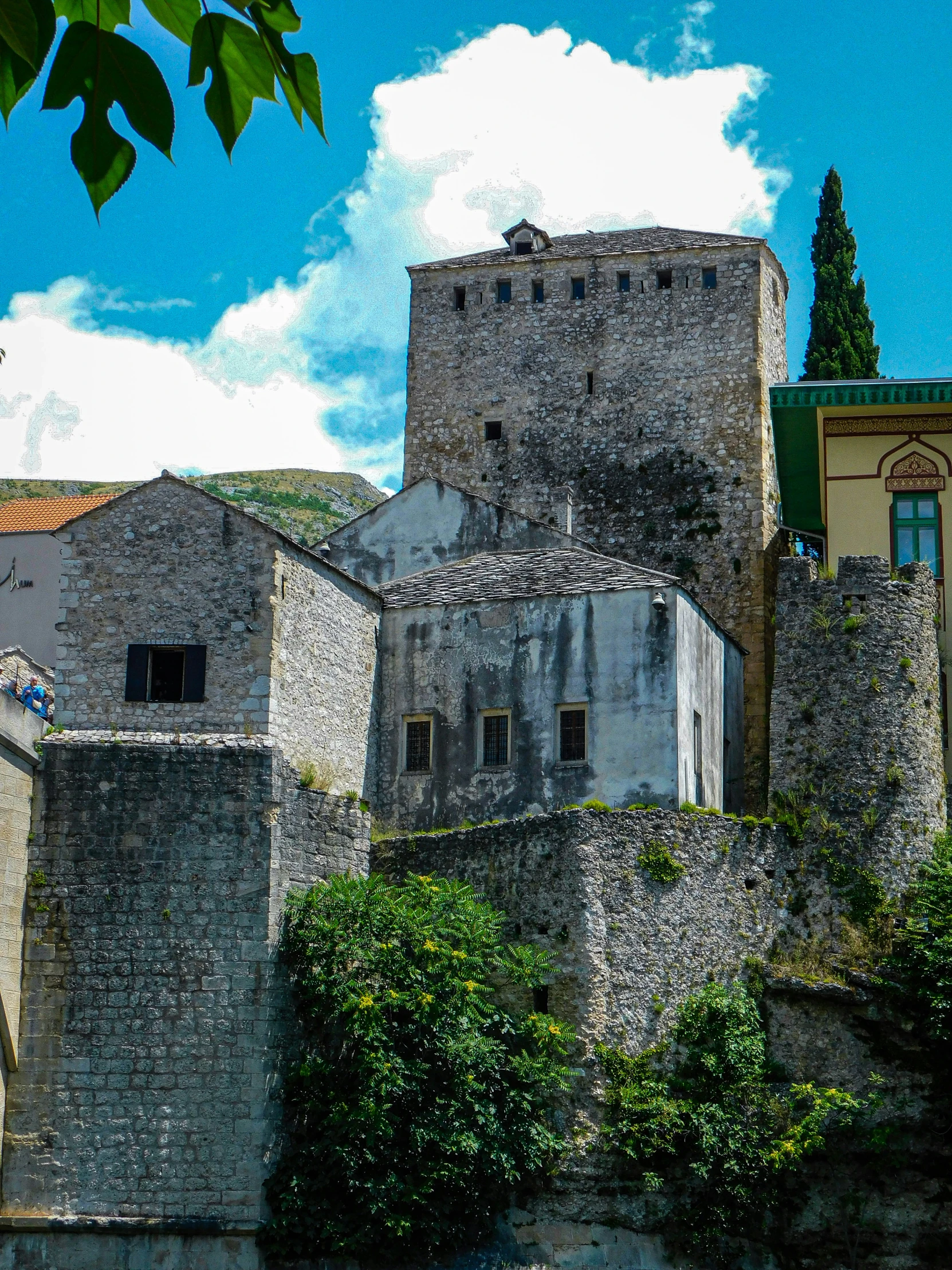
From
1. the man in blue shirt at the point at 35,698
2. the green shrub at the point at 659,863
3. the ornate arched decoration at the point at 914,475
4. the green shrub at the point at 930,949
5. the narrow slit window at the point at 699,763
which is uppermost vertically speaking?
the ornate arched decoration at the point at 914,475

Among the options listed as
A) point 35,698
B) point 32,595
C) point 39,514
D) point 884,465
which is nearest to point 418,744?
point 35,698

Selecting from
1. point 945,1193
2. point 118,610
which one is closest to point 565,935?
point 945,1193

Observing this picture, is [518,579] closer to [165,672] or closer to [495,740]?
[495,740]

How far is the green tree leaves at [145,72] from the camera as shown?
Result: 186 inches

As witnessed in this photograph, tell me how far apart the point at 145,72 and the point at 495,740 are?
77.2 feet

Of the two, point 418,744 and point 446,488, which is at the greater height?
point 446,488

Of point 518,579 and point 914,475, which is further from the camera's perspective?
point 914,475

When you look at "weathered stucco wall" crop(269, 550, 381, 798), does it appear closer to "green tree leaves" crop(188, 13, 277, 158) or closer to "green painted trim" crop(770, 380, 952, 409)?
"green painted trim" crop(770, 380, 952, 409)

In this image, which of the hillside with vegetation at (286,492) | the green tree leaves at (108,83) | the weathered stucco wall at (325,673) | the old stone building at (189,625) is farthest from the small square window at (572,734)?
the hillside with vegetation at (286,492)

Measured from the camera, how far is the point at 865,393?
30.3 m

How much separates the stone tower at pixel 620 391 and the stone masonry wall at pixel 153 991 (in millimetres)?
15900

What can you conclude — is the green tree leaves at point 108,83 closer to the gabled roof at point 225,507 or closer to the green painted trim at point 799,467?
the gabled roof at point 225,507

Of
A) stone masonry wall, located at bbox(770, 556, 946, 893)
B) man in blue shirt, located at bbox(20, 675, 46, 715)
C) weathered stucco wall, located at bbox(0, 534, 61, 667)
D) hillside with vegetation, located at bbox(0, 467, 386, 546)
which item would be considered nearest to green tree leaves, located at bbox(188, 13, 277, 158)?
man in blue shirt, located at bbox(20, 675, 46, 715)

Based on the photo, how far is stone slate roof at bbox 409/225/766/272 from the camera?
39319 millimetres
